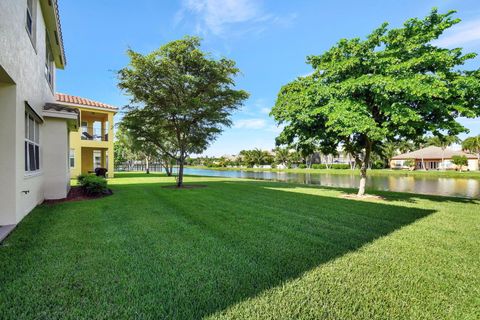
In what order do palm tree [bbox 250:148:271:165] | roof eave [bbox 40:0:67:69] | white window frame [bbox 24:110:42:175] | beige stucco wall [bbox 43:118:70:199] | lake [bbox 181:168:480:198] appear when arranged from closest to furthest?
white window frame [bbox 24:110:42:175]
roof eave [bbox 40:0:67:69]
beige stucco wall [bbox 43:118:70:199]
lake [bbox 181:168:480:198]
palm tree [bbox 250:148:271:165]

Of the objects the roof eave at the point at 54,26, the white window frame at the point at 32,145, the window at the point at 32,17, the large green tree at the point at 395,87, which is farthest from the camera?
the large green tree at the point at 395,87

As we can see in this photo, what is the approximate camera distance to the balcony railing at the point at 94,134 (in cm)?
2096

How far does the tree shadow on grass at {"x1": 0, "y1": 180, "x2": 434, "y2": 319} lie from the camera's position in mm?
2637

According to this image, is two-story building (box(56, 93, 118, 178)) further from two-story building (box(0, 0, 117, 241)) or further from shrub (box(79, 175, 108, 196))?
shrub (box(79, 175, 108, 196))

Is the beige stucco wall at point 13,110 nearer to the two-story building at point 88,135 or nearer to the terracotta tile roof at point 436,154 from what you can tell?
the two-story building at point 88,135

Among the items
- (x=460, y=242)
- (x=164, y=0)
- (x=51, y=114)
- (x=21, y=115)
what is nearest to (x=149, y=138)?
(x=51, y=114)

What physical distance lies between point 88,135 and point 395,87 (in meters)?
22.4

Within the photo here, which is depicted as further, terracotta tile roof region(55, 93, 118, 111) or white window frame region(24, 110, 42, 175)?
terracotta tile roof region(55, 93, 118, 111)

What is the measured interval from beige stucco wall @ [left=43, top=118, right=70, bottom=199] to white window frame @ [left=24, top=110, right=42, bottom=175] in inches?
25.4

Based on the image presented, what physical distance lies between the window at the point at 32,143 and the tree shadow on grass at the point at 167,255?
1.34 metres

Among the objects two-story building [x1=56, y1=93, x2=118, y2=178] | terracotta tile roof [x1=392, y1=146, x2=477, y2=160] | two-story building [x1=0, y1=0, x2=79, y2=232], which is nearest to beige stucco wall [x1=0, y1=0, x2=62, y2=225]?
two-story building [x1=0, y1=0, x2=79, y2=232]

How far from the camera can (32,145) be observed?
280 inches

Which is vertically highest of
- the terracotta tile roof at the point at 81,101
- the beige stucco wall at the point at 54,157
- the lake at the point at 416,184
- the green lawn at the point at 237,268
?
the terracotta tile roof at the point at 81,101

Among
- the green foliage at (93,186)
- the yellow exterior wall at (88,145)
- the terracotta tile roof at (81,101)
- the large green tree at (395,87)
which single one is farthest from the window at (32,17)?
the terracotta tile roof at (81,101)
